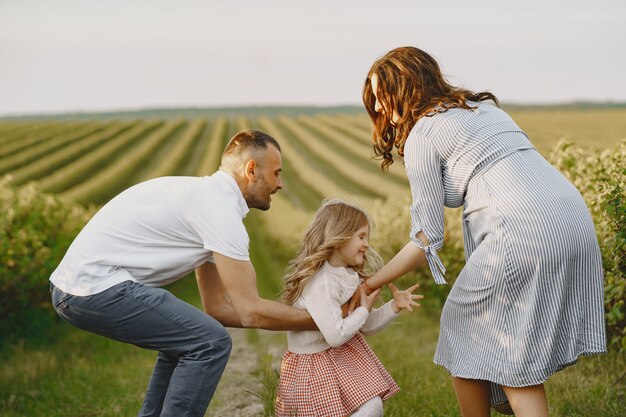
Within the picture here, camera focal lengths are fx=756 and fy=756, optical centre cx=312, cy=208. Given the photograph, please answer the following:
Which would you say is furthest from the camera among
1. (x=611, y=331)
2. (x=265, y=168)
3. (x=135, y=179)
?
(x=135, y=179)

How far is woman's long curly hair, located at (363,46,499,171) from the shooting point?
357 centimetres

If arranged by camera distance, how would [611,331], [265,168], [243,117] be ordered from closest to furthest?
[265,168], [611,331], [243,117]

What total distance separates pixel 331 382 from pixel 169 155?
41314mm

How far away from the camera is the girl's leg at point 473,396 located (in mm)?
3666

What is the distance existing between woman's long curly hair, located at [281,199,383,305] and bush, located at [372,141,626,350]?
60.8 inches

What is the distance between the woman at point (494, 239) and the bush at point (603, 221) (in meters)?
1.24

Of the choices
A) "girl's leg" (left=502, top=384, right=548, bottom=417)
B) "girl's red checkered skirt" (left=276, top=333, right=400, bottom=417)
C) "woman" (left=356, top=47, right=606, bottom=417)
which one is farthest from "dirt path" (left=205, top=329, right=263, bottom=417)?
"girl's leg" (left=502, top=384, right=548, bottom=417)

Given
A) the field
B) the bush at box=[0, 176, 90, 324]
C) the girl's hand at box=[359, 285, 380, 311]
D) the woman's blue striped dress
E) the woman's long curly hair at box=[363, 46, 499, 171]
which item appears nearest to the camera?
the woman's blue striped dress

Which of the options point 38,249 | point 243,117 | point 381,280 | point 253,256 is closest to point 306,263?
point 381,280

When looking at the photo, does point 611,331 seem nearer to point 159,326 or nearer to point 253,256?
point 159,326

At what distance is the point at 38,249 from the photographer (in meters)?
10.2

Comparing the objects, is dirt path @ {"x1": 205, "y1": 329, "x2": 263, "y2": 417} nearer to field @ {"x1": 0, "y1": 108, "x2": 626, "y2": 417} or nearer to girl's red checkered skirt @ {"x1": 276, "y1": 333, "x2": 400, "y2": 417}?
field @ {"x1": 0, "y1": 108, "x2": 626, "y2": 417}

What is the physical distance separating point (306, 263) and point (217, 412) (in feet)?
6.47

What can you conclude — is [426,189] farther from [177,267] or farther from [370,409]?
[177,267]
